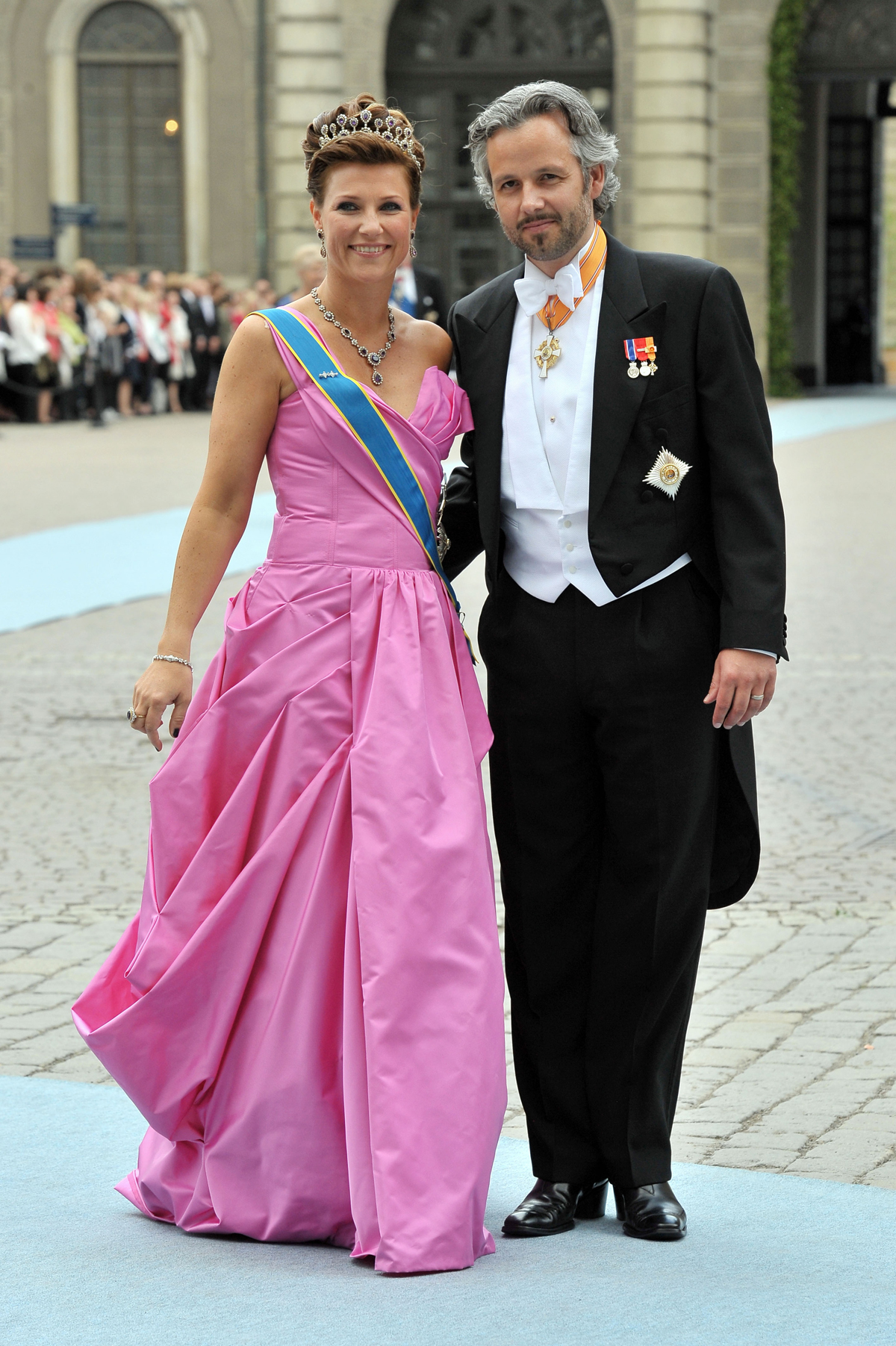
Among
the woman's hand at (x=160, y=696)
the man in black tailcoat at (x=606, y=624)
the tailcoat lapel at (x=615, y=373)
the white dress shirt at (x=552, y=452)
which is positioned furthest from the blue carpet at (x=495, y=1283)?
the tailcoat lapel at (x=615, y=373)

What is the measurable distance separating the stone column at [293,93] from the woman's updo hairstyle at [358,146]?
24.4 m

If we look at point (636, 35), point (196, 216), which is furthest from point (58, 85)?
point (636, 35)

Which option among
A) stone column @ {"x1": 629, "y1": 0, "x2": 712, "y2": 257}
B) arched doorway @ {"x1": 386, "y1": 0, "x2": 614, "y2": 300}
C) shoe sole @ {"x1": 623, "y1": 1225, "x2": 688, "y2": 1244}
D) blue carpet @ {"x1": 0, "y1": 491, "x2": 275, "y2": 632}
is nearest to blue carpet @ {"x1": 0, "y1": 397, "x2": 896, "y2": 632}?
blue carpet @ {"x1": 0, "y1": 491, "x2": 275, "y2": 632}

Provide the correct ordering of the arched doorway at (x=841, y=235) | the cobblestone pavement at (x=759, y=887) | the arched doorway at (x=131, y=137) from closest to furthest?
the cobblestone pavement at (x=759, y=887), the arched doorway at (x=131, y=137), the arched doorway at (x=841, y=235)

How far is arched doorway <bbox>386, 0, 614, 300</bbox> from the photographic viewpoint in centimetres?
2770

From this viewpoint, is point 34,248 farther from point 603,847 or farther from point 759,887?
point 603,847

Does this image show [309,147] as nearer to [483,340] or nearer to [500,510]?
[483,340]

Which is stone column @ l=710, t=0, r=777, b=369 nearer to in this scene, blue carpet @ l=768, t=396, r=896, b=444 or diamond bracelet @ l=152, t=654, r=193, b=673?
blue carpet @ l=768, t=396, r=896, b=444

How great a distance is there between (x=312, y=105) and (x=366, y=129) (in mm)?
25519

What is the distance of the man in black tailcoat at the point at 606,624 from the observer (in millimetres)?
3277

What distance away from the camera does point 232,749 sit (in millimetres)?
3449

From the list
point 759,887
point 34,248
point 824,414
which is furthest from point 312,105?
point 759,887

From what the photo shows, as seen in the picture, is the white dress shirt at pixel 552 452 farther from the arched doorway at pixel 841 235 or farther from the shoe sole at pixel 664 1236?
the arched doorway at pixel 841 235

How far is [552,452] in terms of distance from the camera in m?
3.32
